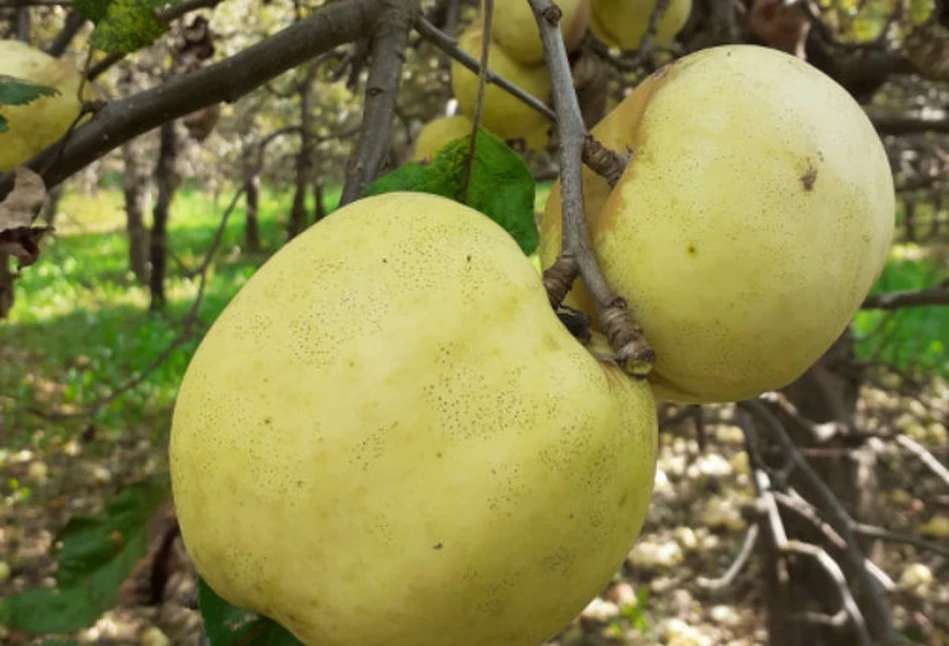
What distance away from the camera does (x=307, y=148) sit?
252cm

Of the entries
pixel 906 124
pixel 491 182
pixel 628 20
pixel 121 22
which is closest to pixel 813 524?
pixel 906 124

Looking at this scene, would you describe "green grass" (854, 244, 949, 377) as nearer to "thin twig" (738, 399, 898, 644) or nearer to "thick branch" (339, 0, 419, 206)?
"thin twig" (738, 399, 898, 644)

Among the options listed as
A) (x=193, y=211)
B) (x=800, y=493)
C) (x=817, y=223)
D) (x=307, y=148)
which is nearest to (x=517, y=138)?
(x=307, y=148)

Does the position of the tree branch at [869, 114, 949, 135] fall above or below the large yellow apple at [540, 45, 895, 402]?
below

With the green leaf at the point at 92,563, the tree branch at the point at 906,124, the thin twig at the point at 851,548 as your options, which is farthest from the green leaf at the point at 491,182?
the tree branch at the point at 906,124

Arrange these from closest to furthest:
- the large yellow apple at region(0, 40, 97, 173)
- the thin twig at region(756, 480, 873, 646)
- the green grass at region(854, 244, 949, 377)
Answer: the large yellow apple at region(0, 40, 97, 173)
the thin twig at region(756, 480, 873, 646)
the green grass at region(854, 244, 949, 377)

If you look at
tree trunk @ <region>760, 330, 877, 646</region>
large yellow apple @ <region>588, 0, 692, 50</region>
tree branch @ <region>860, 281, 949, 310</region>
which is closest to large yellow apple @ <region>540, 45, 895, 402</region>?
large yellow apple @ <region>588, 0, 692, 50</region>

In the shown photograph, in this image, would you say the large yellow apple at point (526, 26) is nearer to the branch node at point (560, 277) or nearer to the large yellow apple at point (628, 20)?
the large yellow apple at point (628, 20)

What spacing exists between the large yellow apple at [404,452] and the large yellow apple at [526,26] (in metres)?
1.08

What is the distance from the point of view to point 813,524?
3.62 metres

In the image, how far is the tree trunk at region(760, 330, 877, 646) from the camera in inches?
142

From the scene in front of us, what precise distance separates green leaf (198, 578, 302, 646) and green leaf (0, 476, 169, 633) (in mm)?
450

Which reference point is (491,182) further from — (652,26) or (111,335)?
(111,335)

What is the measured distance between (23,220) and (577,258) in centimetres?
66
